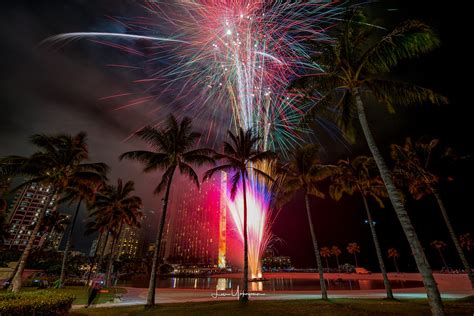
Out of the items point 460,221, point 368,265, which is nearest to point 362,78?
point 460,221

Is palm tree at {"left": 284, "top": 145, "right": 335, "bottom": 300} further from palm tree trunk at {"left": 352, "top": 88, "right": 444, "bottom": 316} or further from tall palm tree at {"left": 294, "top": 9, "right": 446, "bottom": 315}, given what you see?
Answer: palm tree trunk at {"left": 352, "top": 88, "right": 444, "bottom": 316}

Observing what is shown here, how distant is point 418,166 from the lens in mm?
20406

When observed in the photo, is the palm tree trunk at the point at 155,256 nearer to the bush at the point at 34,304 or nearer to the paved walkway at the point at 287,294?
the paved walkway at the point at 287,294

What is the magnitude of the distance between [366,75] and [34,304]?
1722 centimetres

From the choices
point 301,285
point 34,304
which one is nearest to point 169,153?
point 34,304

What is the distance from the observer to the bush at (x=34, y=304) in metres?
6.87

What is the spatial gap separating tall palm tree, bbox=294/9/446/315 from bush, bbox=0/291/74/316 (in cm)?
1296

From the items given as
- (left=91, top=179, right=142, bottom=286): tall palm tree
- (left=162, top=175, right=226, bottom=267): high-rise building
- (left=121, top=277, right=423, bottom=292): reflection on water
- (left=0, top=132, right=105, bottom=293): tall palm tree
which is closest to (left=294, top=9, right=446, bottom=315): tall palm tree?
(left=0, top=132, right=105, bottom=293): tall palm tree

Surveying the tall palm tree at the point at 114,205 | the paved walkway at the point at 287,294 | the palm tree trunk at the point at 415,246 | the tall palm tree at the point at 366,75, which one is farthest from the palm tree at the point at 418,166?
the tall palm tree at the point at 114,205

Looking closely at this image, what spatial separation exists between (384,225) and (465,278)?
2420 inches

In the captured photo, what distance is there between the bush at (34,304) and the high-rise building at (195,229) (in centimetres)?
13260

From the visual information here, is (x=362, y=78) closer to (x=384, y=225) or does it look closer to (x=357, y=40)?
(x=357, y=40)

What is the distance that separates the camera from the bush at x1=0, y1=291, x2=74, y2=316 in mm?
6871

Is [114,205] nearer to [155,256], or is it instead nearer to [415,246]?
[155,256]
